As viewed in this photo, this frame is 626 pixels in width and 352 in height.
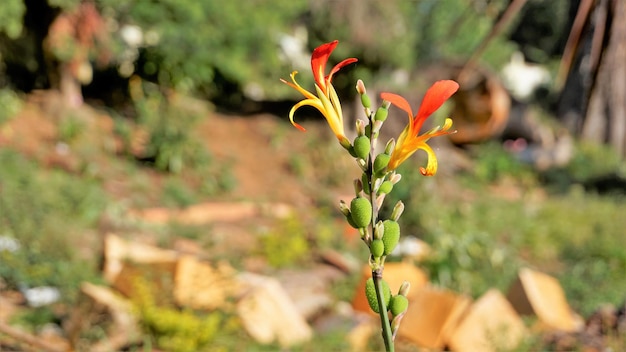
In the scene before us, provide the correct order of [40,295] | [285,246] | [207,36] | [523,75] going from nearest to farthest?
[40,295] → [285,246] → [207,36] → [523,75]

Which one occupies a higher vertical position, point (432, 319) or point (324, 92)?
point (324, 92)

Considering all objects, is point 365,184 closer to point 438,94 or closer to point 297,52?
point 438,94

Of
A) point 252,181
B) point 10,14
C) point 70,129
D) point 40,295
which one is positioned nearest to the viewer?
point 40,295

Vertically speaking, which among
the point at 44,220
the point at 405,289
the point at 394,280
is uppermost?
the point at 405,289

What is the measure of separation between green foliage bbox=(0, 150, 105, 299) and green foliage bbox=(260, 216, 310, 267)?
1.58 meters

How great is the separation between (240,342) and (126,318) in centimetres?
64

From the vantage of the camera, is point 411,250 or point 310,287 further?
point 411,250

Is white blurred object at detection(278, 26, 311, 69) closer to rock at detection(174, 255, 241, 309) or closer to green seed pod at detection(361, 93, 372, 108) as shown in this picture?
rock at detection(174, 255, 241, 309)

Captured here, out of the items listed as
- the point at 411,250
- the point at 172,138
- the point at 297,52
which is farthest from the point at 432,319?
the point at 297,52

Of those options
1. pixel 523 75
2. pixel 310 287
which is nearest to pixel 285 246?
pixel 310 287

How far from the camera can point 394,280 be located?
588 centimetres

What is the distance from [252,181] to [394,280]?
4963 mm

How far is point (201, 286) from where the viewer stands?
4.76m

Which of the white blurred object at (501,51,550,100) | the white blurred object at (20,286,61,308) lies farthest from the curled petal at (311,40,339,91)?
the white blurred object at (501,51,550,100)
